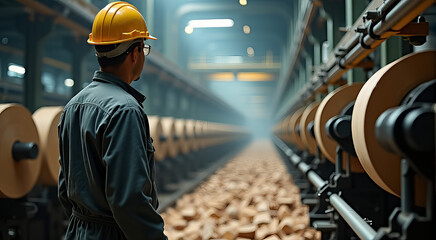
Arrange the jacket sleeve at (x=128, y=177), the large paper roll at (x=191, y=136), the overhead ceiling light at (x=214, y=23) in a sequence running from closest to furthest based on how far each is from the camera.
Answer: the jacket sleeve at (x=128, y=177)
the large paper roll at (x=191, y=136)
the overhead ceiling light at (x=214, y=23)

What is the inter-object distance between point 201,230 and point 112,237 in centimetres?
234

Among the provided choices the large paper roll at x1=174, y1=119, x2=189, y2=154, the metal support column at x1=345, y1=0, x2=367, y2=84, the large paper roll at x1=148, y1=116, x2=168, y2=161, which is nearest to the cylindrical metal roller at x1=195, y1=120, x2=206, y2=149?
the large paper roll at x1=174, y1=119, x2=189, y2=154

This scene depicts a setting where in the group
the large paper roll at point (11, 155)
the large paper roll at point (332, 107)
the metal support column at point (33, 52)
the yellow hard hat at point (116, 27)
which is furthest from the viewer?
the metal support column at point (33, 52)

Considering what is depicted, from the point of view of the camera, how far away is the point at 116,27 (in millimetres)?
1533

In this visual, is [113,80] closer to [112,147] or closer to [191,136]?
[112,147]

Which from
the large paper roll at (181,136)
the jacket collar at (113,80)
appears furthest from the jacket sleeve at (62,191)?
the large paper roll at (181,136)

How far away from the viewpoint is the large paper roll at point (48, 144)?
2.93m

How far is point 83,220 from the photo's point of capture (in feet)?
Result: 4.78

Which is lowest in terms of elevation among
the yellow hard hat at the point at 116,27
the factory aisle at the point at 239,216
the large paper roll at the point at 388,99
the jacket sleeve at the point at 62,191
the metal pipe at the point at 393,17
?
the factory aisle at the point at 239,216

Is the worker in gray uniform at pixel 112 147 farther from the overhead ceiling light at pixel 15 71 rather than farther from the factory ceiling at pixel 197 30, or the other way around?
the overhead ceiling light at pixel 15 71

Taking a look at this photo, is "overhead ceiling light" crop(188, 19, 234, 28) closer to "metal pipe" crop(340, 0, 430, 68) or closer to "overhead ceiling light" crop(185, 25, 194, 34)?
"overhead ceiling light" crop(185, 25, 194, 34)

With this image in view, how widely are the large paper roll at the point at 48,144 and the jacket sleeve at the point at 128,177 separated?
1.79 m

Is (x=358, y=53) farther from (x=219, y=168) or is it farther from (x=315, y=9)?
(x=219, y=168)

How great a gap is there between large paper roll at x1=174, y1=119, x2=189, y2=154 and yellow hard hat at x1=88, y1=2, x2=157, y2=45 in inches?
188
